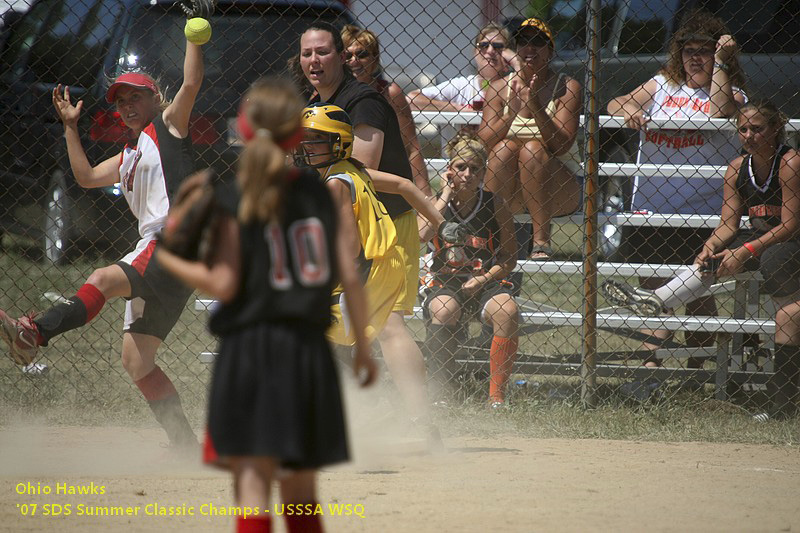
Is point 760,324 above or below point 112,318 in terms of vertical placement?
above

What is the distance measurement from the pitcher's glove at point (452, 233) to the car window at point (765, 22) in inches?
126

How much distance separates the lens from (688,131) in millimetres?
5953

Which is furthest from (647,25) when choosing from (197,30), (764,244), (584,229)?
(197,30)

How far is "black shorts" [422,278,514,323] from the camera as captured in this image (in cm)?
573

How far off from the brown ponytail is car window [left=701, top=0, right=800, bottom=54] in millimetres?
5784

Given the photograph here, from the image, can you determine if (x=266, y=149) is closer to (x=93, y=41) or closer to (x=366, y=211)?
(x=366, y=211)

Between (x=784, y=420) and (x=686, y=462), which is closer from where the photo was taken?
(x=686, y=462)

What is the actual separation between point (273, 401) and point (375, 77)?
3.64 metres

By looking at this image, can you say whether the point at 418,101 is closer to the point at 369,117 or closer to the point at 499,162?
the point at 499,162

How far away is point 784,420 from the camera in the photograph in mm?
5520

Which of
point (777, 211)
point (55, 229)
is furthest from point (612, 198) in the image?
point (55, 229)

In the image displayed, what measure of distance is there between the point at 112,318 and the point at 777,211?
17.4 feet

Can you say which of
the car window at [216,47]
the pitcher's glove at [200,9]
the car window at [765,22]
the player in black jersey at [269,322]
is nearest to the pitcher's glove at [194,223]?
the player in black jersey at [269,322]

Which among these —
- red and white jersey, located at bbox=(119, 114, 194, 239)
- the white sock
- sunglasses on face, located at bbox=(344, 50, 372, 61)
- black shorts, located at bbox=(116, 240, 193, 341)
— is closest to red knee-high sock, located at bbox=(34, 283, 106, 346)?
black shorts, located at bbox=(116, 240, 193, 341)
